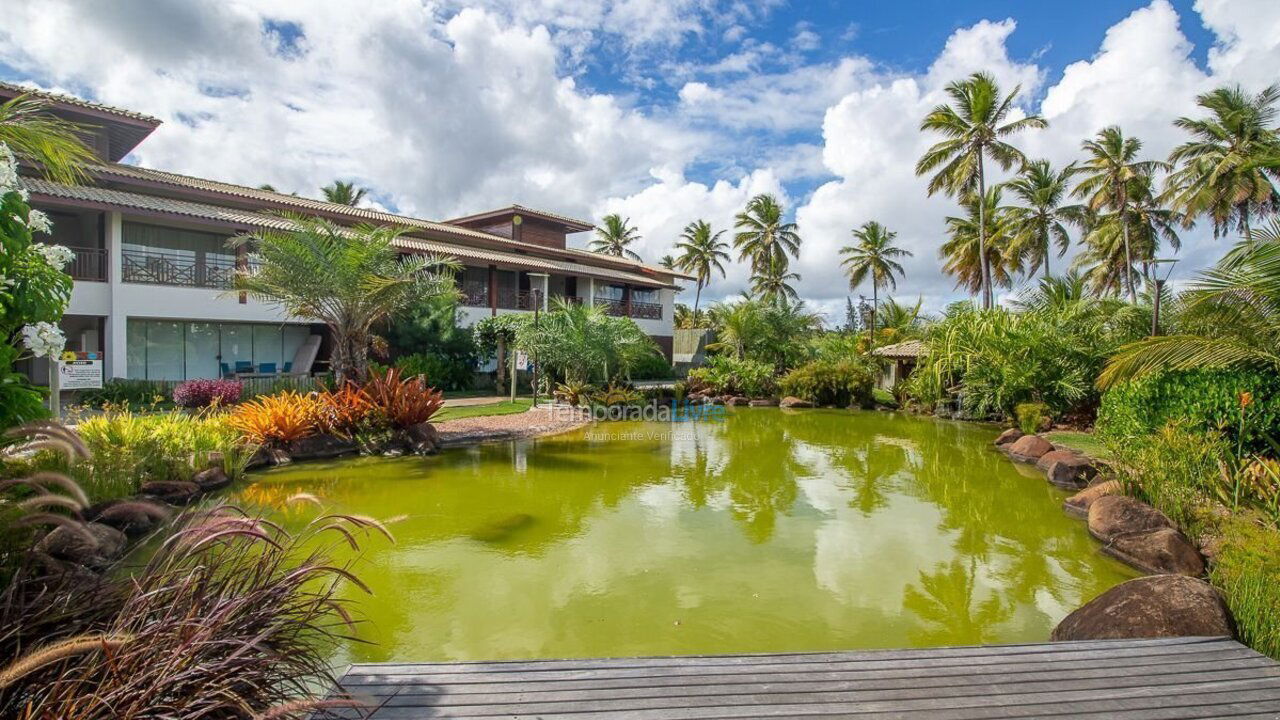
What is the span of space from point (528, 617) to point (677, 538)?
8.39 ft

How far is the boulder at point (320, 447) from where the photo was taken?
11398mm

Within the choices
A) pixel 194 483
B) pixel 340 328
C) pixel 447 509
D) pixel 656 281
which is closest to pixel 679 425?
pixel 340 328

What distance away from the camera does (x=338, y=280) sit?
12.8 meters

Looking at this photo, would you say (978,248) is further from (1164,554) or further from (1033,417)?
(1164,554)

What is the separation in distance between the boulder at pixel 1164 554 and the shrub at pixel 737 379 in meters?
17.5

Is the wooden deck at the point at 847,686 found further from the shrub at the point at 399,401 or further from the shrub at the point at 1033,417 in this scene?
the shrub at the point at 1033,417

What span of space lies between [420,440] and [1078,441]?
45.0 feet

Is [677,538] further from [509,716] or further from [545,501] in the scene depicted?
[509,716]

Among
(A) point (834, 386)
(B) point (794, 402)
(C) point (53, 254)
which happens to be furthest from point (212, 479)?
(A) point (834, 386)

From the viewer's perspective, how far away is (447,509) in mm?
8359

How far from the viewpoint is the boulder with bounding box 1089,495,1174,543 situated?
22.8 feet

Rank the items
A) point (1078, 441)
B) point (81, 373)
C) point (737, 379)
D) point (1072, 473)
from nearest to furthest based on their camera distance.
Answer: point (81, 373) → point (1072, 473) → point (1078, 441) → point (737, 379)

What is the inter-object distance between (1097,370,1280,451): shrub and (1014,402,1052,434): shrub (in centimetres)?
640

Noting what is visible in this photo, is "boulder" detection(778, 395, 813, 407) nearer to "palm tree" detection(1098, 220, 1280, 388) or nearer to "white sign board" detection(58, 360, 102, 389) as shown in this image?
"palm tree" detection(1098, 220, 1280, 388)
